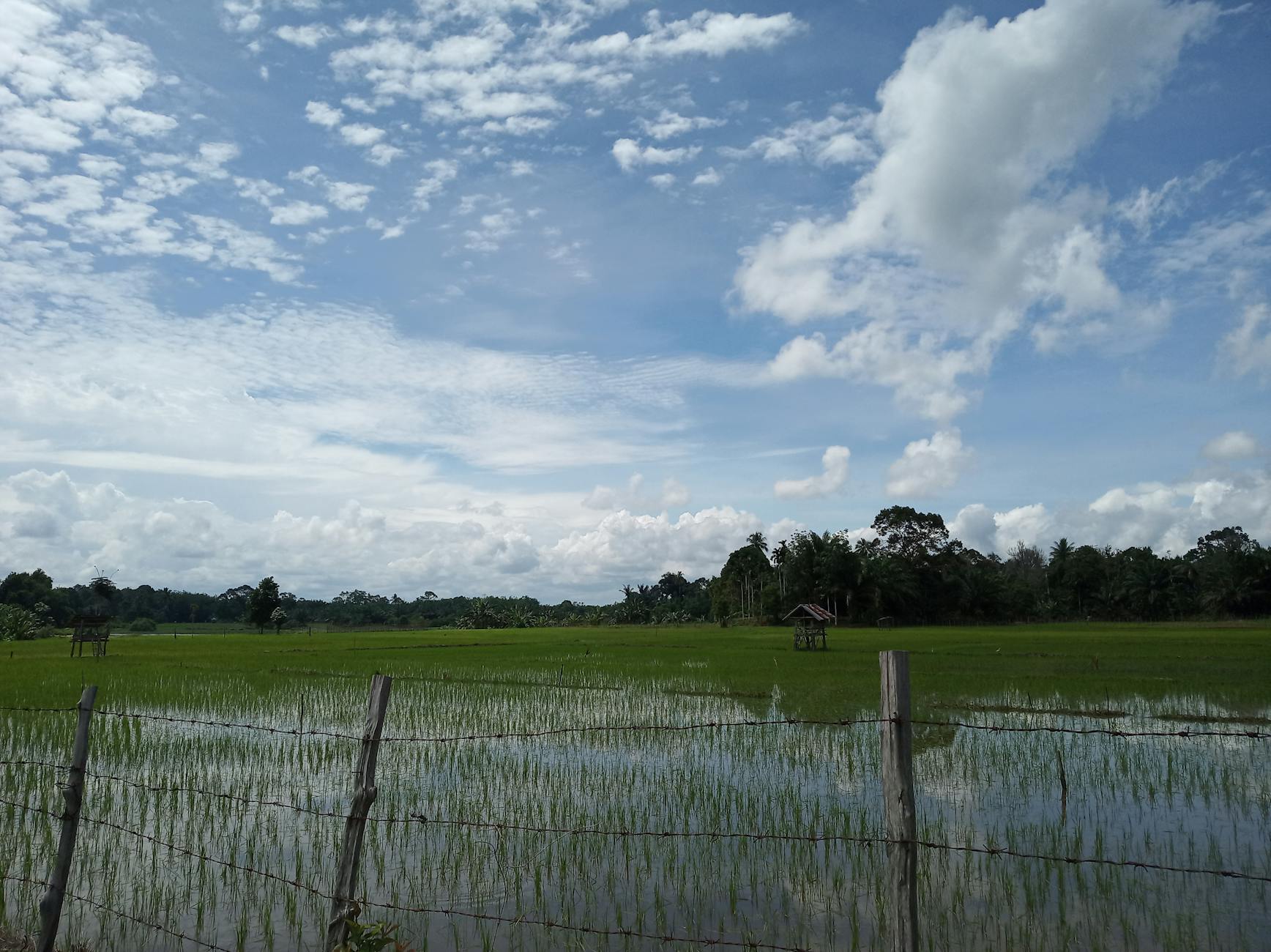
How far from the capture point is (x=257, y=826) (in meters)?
7.36

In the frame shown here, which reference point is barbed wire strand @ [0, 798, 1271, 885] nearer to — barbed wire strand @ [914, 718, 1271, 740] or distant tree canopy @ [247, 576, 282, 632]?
barbed wire strand @ [914, 718, 1271, 740]

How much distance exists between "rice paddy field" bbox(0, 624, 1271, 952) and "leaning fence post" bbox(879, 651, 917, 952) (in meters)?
0.63

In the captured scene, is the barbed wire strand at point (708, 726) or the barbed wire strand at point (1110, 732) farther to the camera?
the barbed wire strand at point (708, 726)

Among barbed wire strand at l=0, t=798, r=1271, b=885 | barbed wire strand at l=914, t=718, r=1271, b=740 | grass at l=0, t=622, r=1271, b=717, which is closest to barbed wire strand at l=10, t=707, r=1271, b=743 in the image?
barbed wire strand at l=914, t=718, r=1271, b=740

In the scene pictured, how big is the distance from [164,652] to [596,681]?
2018 cm

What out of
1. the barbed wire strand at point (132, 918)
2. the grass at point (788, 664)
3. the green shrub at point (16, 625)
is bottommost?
the barbed wire strand at point (132, 918)

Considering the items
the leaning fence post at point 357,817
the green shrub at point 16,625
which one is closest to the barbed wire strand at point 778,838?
the leaning fence post at point 357,817

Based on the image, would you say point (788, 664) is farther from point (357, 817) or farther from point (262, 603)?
point (262, 603)

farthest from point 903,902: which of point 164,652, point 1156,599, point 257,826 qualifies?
point 1156,599

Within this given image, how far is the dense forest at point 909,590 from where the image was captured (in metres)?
59.3

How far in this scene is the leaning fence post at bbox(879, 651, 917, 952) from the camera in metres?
3.61

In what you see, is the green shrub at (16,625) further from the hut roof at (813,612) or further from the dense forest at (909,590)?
the hut roof at (813,612)

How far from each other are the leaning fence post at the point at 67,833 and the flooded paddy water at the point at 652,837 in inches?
14.7

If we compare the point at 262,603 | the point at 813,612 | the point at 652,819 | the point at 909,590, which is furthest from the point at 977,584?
the point at 652,819
